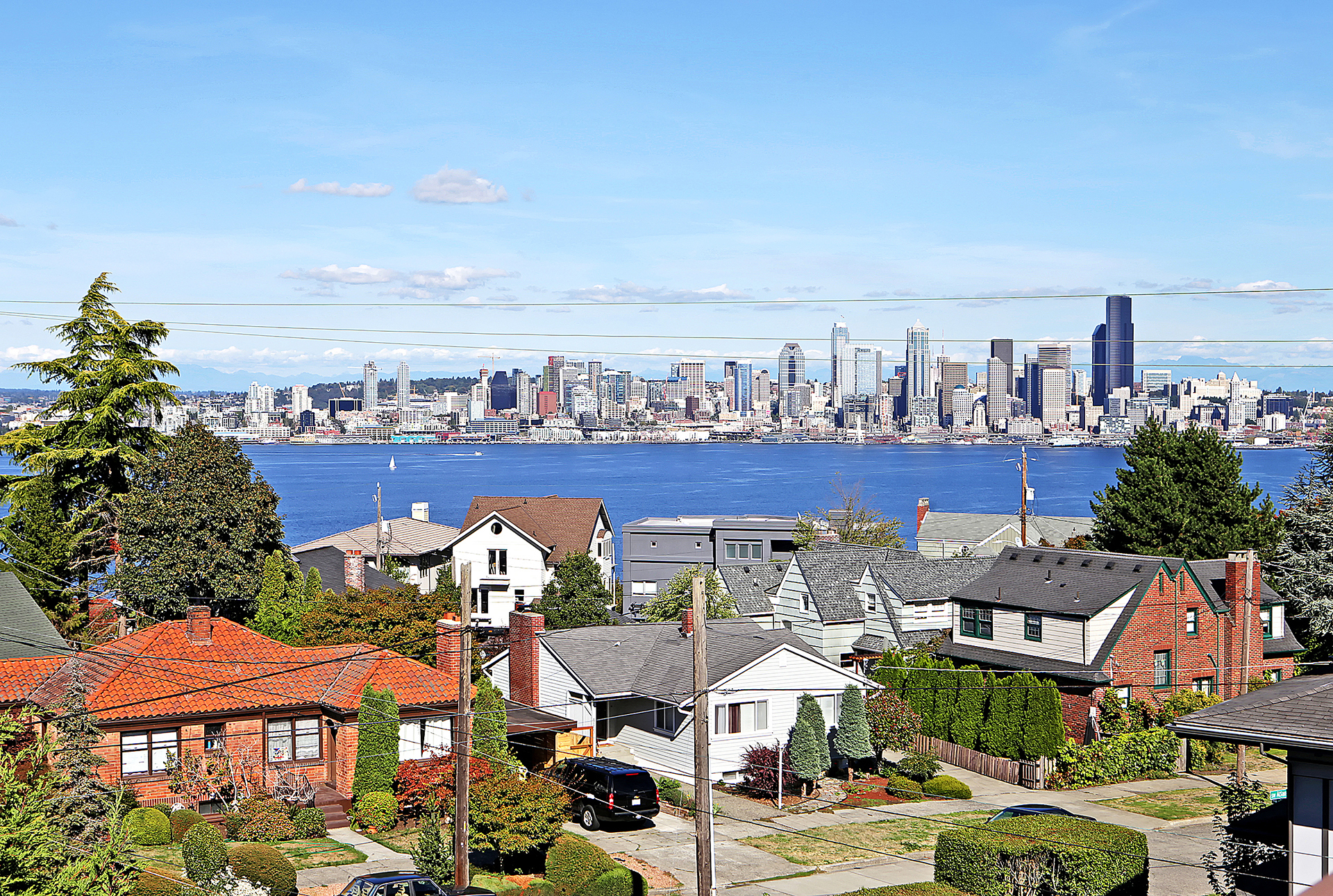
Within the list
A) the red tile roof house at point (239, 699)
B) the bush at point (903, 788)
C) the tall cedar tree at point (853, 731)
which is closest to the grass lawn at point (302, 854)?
the red tile roof house at point (239, 699)

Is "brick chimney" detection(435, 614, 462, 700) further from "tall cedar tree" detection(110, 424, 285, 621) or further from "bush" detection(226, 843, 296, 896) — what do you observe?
"tall cedar tree" detection(110, 424, 285, 621)

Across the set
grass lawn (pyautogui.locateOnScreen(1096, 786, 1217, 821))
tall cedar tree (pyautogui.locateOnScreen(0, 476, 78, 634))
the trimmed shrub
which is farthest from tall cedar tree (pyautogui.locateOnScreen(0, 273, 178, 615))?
grass lawn (pyautogui.locateOnScreen(1096, 786, 1217, 821))

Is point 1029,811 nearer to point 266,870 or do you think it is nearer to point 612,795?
point 612,795

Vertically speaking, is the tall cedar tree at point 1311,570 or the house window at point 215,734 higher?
the tall cedar tree at point 1311,570

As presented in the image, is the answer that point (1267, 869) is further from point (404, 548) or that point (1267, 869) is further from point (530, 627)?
point (404, 548)

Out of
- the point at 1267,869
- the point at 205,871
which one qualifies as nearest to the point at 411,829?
the point at 205,871

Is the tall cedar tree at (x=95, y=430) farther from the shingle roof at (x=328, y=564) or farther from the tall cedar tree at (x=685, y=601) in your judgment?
the tall cedar tree at (x=685, y=601)
